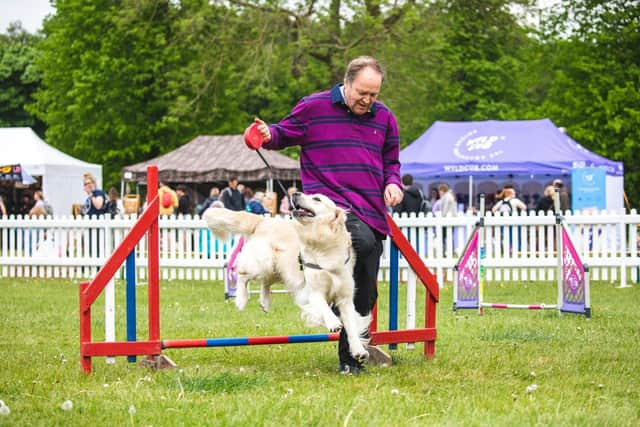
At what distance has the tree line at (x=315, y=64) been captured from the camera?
93.7 feet

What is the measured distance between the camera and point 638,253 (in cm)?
1389

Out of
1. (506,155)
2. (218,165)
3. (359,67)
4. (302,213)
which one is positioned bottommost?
(302,213)

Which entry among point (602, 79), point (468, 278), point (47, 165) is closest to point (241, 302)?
point (468, 278)

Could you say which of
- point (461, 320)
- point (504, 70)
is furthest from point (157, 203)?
point (504, 70)

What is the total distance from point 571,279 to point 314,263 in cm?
476

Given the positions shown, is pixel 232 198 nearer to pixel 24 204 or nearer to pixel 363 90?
pixel 363 90

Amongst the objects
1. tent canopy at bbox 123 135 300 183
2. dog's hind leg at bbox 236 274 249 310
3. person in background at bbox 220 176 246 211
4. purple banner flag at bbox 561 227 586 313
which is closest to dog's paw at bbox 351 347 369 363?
dog's hind leg at bbox 236 274 249 310

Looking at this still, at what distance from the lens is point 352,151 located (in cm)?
534

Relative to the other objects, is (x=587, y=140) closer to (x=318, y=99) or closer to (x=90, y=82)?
(x=90, y=82)

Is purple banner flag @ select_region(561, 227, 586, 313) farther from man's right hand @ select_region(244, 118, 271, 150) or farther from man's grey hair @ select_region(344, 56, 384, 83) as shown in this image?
man's right hand @ select_region(244, 118, 271, 150)

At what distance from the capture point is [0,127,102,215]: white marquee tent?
2486cm

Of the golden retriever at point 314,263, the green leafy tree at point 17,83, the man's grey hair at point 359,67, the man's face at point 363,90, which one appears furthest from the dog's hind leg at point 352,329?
the green leafy tree at point 17,83

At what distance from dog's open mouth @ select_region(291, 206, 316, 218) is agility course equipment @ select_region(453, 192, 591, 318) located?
4.37 m

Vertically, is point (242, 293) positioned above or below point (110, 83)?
below
